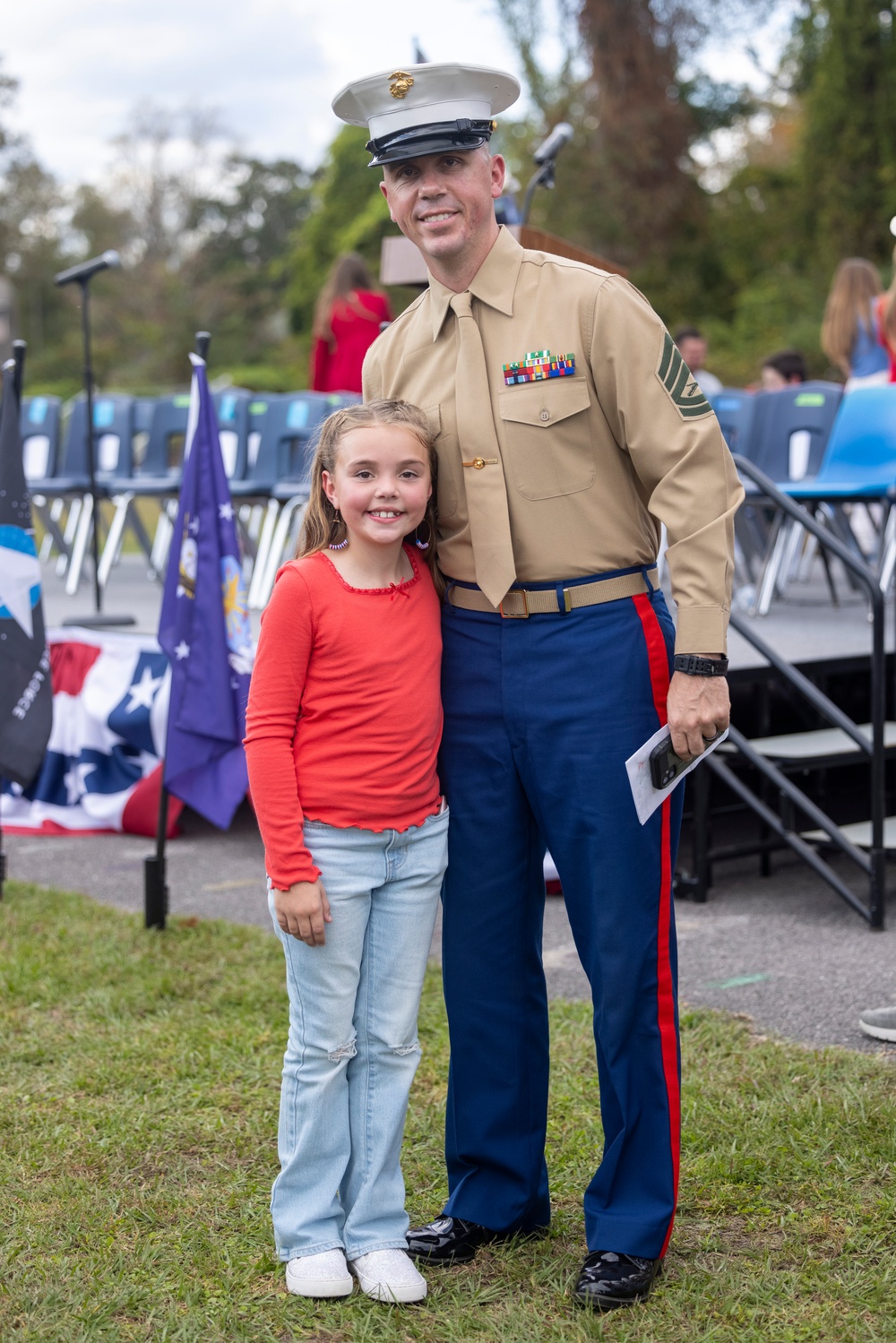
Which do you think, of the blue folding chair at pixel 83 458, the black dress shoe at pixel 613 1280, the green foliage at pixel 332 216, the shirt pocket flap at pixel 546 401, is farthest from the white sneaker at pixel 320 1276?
the green foliage at pixel 332 216

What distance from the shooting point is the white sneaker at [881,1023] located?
369 cm

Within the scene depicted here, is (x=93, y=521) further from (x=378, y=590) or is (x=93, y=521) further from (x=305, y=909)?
(x=305, y=909)

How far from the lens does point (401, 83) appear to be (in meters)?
2.47

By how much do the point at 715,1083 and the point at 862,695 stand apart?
3.44 m

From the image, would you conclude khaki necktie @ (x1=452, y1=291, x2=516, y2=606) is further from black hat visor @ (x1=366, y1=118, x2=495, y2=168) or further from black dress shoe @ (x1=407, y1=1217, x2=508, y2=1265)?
black dress shoe @ (x1=407, y1=1217, x2=508, y2=1265)

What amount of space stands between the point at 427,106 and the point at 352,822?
3.85 feet

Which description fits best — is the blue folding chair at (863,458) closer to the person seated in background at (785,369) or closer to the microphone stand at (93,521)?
the microphone stand at (93,521)

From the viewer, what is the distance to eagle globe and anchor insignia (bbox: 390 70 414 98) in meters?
2.46

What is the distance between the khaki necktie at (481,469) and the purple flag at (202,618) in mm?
2435

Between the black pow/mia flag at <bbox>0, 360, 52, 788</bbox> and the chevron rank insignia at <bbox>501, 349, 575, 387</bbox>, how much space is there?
2920mm

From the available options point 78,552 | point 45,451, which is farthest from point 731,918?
point 45,451

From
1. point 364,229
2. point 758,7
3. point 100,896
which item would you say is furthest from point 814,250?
point 100,896

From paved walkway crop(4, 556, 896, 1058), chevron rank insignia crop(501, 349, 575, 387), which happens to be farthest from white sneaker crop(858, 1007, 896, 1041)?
chevron rank insignia crop(501, 349, 575, 387)

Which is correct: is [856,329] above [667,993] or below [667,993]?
above
